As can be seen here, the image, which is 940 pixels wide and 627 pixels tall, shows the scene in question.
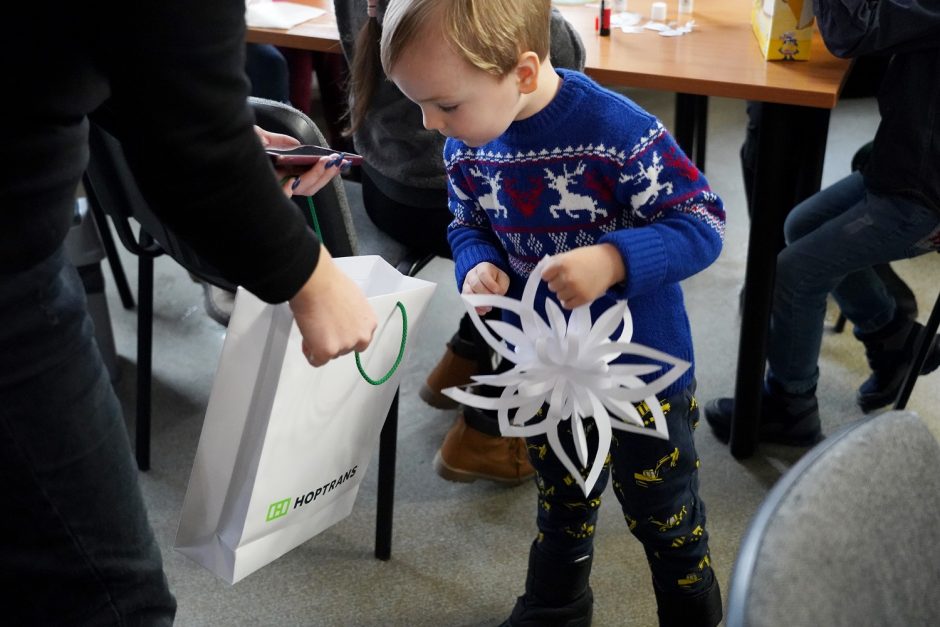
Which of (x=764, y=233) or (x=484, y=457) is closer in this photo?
(x=764, y=233)

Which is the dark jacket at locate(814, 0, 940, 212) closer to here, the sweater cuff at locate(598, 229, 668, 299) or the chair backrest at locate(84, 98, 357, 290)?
the sweater cuff at locate(598, 229, 668, 299)

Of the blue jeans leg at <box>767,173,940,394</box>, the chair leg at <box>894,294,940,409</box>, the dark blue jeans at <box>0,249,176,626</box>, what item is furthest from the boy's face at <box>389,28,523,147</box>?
the chair leg at <box>894,294,940,409</box>

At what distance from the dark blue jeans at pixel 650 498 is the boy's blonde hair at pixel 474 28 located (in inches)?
17.5

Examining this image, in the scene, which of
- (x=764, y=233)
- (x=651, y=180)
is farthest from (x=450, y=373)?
(x=651, y=180)

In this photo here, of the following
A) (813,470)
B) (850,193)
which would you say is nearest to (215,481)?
(813,470)

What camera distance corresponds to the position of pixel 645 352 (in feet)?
3.32

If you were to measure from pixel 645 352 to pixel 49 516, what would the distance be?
59 centimetres

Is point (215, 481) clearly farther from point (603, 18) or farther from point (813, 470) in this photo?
point (603, 18)

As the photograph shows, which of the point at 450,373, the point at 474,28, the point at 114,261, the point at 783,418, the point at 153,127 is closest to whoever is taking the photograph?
the point at 153,127

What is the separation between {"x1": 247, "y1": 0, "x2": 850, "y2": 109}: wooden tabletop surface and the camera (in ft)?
4.76

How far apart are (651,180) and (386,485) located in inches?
31.3

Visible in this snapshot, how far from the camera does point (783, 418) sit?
1.86 metres

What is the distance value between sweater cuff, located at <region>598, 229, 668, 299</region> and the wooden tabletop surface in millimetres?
552

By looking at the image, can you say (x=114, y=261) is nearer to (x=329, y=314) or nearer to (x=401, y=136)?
(x=401, y=136)
